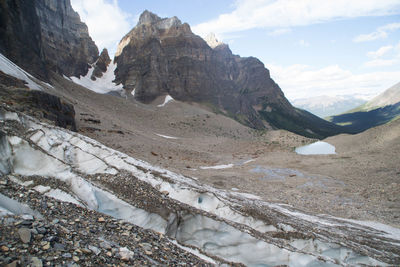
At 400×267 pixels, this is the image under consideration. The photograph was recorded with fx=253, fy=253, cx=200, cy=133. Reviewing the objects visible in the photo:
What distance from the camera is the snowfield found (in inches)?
258

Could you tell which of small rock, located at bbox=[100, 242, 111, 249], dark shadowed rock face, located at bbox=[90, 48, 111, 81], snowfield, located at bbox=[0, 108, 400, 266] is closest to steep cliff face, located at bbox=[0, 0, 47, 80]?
snowfield, located at bbox=[0, 108, 400, 266]

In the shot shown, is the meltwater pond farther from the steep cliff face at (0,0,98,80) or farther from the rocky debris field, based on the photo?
the steep cliff face at (0,0,98,80)

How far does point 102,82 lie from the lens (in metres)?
75.3

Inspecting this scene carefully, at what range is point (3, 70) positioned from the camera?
719 inches

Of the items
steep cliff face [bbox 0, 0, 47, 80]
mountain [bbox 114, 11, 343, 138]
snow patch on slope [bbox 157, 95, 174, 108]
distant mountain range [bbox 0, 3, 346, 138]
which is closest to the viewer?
steep cliff face [bbox 0, 0, 47, 80]

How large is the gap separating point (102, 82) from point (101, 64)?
345 inches

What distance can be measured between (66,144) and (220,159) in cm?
2026

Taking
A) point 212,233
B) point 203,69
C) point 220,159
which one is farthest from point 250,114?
point 212,233

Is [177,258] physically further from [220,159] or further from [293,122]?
[293,122]

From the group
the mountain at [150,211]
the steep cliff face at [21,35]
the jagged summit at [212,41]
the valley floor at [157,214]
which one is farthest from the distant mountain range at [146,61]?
the valley floor at [157,214]

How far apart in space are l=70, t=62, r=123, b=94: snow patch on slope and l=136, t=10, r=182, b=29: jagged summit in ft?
55.1

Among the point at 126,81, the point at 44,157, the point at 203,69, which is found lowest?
the point at 44,157

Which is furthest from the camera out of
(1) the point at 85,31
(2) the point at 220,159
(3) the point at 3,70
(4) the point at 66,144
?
(1) the point at 85,31

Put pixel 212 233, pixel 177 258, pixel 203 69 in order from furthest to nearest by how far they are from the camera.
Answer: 1. pixel 203 69
2. pixel 212 233
3. pixel 177 258
